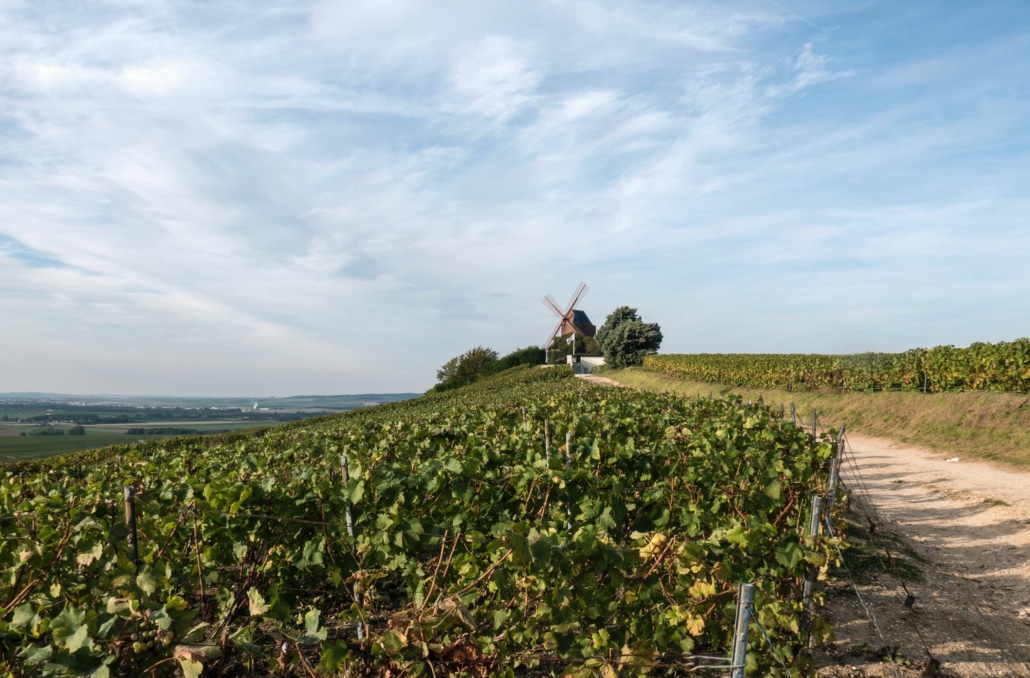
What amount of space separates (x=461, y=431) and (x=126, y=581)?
4949mm

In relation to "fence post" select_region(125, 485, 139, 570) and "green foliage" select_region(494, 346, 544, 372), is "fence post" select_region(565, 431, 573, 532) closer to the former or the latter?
"fence post" select_region(125, 485, 139, 570)

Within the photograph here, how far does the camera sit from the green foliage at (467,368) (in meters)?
69.0

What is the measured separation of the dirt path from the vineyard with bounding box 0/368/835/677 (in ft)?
4.00

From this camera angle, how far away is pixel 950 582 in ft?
24.2

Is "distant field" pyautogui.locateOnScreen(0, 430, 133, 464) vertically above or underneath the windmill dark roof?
underneath

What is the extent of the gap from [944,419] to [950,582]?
15.1 meters

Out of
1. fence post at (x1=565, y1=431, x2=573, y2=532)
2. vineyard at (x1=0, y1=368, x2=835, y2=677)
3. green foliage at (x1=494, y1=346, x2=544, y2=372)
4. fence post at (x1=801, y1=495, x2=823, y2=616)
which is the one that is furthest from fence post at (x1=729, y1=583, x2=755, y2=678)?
green foliage at (x1=494, y1=346, x2=544, y2=372)

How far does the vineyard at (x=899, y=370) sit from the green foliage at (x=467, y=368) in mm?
33360

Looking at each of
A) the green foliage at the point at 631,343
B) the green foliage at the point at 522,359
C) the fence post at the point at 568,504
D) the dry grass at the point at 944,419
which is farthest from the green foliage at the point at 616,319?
the fence post at the point at 568,504

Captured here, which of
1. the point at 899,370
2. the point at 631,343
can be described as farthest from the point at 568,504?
the point at 631,343

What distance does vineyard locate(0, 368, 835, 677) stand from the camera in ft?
8.43

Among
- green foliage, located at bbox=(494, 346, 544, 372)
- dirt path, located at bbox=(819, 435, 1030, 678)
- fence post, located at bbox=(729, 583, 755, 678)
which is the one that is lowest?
dirt path, located at bbox=(819, 435, 1030, 678)

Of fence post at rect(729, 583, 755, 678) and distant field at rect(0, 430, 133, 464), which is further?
distant field at rect(0, 430, 133, 464)

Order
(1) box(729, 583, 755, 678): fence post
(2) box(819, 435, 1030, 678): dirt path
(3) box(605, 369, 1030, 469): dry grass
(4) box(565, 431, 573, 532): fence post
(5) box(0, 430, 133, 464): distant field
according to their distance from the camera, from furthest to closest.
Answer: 1. (5) box(0, 430, 133, 464): distant field
2. (3) box(605, 369, 1030, 469): dry grass
3. (2) box(819, 435, 1030, 678): dirt path
4. (4) box(565, 431, 573, 532): fence post
5. (1) box(729, 583, 755, 678): fence post
